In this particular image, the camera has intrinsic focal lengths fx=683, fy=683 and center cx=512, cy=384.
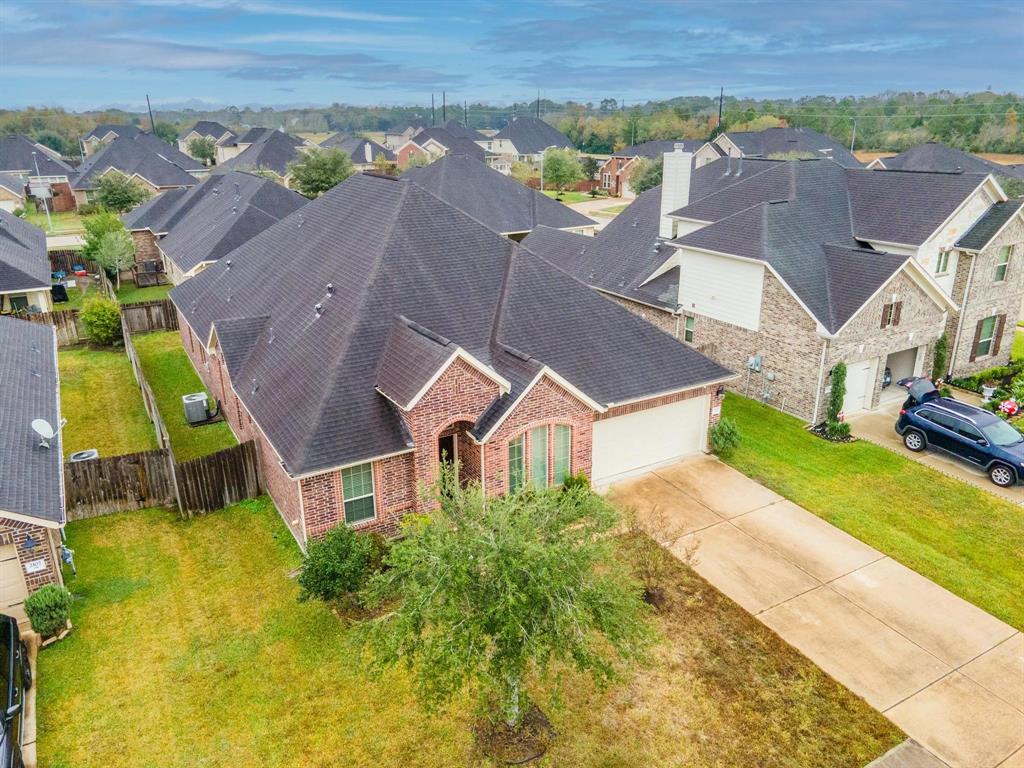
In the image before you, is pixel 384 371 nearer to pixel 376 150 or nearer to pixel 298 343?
pixel 298 343

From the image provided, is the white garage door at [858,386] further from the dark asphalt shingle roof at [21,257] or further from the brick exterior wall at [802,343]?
the dark asphalt shingle roof at [21,257]

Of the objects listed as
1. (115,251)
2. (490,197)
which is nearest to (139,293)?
(115,251)

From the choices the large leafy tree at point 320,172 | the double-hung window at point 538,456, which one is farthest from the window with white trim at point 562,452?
the large leafy tree at point 320,172

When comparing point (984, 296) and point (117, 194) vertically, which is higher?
point (117, 194)

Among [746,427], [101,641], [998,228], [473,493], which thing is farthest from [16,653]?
[998,228]

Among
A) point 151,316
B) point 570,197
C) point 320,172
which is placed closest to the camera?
point 151,316

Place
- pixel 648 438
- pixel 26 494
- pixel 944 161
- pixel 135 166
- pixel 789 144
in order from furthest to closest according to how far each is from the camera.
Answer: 1. pixel 135 166
2. pixel 789 144
3. pixel 944 161
4. pixel 648 438
5. pixel 26 494

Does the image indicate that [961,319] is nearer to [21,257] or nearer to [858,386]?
[858,386]
